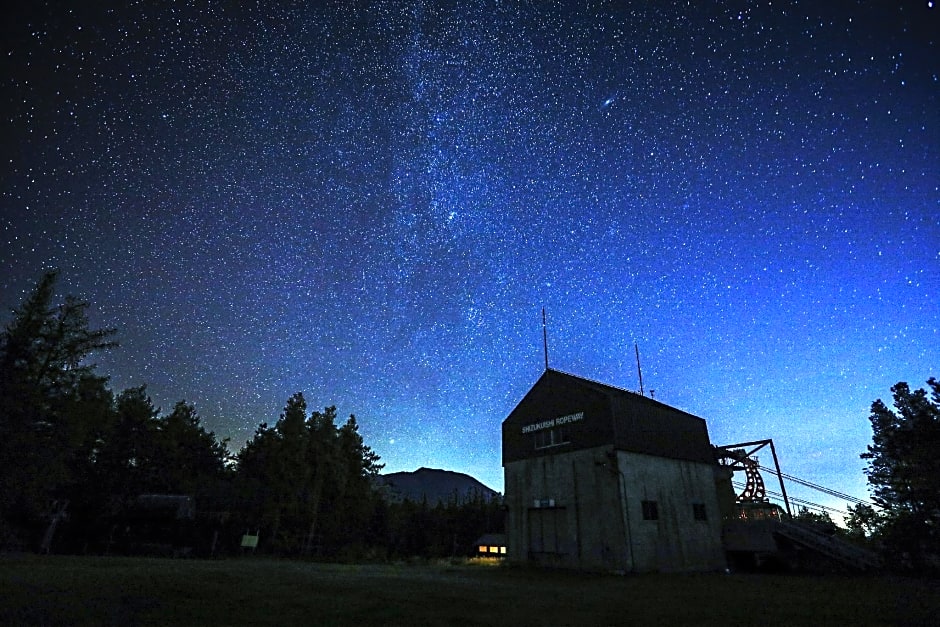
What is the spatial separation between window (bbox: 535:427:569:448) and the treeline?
2269 cm

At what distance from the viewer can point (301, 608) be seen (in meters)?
12.8

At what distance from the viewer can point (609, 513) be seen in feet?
91.7

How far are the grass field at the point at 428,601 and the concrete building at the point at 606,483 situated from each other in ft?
20.3

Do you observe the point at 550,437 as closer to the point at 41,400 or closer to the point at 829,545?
the point at 829,545

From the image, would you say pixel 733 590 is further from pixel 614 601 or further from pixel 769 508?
pixel 769 508

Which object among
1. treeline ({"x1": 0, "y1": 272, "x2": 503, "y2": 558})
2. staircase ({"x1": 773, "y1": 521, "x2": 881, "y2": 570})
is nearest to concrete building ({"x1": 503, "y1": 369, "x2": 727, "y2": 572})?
staircase ({"x1": 773, "y1": 521, "x2": 881, "y2": 570})

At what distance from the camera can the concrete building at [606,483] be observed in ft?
92.2

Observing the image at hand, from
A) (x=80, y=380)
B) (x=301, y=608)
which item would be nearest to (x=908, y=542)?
(x=301, y=608)

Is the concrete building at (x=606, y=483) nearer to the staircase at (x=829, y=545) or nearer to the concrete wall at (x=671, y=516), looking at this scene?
the concrete wall at (x=671, y=516)

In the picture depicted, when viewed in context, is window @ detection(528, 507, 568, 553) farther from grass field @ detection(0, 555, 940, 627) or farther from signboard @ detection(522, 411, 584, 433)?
grass field @ detection(0, 555, 940, 627)

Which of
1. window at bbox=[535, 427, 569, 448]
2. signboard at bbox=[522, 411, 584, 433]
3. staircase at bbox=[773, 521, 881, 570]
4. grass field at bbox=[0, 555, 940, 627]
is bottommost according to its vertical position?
grass field at bbox=[0, 555, 940, 627]

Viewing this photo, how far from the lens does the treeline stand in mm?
34875

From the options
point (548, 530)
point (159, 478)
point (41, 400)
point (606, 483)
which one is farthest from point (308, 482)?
point (606, 483)

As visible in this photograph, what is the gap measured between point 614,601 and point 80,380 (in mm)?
43409
